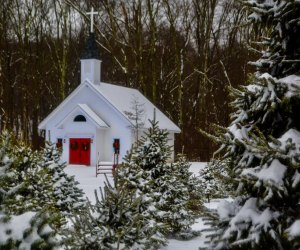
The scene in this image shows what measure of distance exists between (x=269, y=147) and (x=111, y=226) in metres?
3.05

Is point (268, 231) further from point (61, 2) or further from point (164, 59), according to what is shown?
point (61, 2)

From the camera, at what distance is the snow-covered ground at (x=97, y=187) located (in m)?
11.8

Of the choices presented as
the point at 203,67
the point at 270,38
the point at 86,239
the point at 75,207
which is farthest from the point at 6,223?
the point at 203,67

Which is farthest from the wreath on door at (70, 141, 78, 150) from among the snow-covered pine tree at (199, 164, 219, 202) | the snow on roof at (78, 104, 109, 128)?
the snow-covered pine tree at (199, 164, 219, 202)

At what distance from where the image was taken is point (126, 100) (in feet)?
110

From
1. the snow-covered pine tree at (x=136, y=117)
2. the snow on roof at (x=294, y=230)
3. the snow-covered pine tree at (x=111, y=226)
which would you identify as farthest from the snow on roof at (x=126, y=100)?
the snow on roof at (x=294, y=230)

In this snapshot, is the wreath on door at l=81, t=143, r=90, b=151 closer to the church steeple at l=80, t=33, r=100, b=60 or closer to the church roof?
the church roof

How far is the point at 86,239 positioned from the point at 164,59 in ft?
128

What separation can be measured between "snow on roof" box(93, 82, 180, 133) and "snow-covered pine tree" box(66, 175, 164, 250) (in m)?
23.8

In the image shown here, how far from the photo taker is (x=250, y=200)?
4816 millimetres

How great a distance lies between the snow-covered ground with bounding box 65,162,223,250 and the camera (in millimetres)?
11805

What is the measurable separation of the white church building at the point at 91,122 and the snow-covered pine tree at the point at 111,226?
919 inches

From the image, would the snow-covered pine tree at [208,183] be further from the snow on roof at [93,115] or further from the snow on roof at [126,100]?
the snow on roof at [93,115]

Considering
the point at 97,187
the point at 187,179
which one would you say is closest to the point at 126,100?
the point at 97,187
